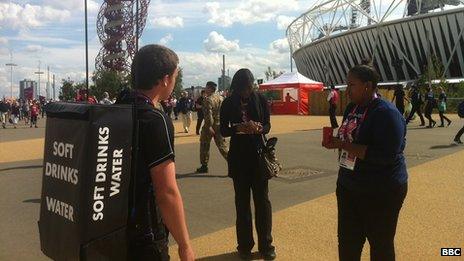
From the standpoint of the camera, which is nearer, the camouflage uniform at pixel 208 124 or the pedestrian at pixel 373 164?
the pedestrian at pixel 373 164

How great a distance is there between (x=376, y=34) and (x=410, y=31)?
4.83 metres

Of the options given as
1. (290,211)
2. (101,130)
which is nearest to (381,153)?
(101,130)

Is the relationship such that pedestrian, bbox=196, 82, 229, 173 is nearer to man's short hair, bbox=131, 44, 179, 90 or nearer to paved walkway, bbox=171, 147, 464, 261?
paved walkway, bbox=171, 147, 464, 261

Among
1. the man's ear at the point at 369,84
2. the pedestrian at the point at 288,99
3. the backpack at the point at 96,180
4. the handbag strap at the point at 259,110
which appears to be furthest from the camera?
the pedestrian at the point at 288,99

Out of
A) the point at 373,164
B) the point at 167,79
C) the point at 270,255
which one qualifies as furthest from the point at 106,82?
the point at 167,79

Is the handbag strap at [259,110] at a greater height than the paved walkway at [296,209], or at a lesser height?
greater

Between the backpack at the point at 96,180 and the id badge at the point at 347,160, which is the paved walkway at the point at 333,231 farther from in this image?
the backpack at the point at 96,180

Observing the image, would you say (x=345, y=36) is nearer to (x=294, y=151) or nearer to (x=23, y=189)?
(x=294, y=151)

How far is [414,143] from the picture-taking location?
13172mm

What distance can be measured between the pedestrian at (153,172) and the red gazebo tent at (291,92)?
Answer: 3139 centimetres

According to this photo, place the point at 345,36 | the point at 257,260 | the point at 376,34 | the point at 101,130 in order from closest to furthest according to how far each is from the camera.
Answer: the point at 101,130, the point at 257,260, the point at 376,34, the point at 345,36

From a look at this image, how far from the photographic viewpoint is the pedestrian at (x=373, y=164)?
10.5 feet

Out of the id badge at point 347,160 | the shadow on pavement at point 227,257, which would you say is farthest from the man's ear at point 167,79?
the shadow on pavement at point 227,257

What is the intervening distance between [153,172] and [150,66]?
0.51 m
